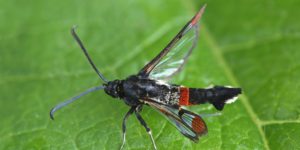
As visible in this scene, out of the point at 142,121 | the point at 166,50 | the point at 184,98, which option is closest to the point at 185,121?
the point at 184,98

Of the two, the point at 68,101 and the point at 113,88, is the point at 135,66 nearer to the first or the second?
the point at 113,88

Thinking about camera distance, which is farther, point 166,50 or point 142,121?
point 166,50

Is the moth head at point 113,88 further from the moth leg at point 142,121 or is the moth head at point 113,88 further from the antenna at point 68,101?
the moth leg at point 142,121

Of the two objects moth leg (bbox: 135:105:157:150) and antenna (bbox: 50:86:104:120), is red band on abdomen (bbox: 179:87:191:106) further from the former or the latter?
antenna (bbox: 50:86:104:120)

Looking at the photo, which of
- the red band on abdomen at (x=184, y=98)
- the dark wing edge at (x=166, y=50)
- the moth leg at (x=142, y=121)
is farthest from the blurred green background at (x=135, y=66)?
the dark wing edge at (x=166, y=50)

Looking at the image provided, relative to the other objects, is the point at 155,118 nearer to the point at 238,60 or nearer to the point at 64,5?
the point at 238,60

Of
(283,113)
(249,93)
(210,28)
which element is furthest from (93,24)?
Result: (283,113)
